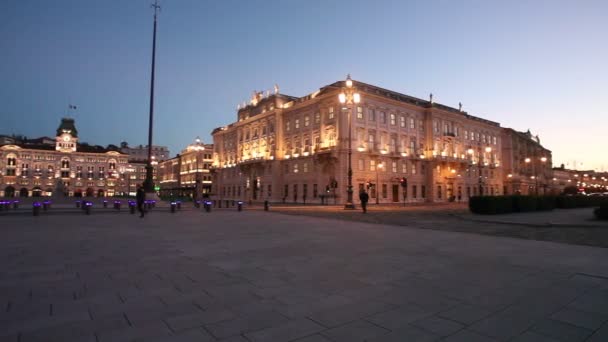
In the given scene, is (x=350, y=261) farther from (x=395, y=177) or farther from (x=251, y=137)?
(x=251, y=137)

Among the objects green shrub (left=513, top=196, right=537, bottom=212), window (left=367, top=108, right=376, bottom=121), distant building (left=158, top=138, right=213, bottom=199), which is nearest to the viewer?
green shrub (left=513, top=196, right=537, bottom=212)

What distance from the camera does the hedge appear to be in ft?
69.6

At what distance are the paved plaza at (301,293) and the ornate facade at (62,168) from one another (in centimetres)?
10819

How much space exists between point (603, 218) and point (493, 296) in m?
17.7

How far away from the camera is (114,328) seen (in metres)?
3.47

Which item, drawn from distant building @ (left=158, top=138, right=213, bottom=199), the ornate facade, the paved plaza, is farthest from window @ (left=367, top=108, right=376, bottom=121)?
the ornate facade

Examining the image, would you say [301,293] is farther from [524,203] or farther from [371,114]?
[371,114]

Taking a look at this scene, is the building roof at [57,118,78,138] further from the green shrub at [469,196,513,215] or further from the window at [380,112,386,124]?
the green shrub at [469,196,513,215]

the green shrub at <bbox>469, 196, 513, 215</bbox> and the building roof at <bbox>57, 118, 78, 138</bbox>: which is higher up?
the building roof at <bbox>57, 118, 78, 138</bbox>

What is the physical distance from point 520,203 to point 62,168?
390ft

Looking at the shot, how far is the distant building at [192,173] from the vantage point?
307 ft

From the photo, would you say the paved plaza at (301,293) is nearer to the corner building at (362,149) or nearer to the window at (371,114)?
the corner building at (362,149)

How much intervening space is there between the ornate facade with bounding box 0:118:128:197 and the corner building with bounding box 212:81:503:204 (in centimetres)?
6246

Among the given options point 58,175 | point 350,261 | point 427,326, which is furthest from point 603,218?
point 58,175
